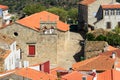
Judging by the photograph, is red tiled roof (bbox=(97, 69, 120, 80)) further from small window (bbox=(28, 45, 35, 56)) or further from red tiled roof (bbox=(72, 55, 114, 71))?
small window (bbox=(28, 45, 35, 56))

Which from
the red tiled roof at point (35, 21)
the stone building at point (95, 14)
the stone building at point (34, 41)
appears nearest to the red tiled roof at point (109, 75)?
the stone building at point (34, 41)

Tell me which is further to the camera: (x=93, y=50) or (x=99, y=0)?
(x=99, y=0)

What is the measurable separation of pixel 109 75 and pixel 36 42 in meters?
→ 14.9

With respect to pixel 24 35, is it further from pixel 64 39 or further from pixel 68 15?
pixel 68 15

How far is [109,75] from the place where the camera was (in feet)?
117

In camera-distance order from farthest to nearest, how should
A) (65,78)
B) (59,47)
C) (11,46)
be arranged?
1. (59,47)
2. (11,46)
3. (65,78)

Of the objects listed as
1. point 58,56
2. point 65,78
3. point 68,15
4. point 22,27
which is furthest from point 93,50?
point 68,15

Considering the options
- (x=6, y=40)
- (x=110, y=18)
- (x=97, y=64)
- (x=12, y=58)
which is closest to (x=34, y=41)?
(x=6, y=40)

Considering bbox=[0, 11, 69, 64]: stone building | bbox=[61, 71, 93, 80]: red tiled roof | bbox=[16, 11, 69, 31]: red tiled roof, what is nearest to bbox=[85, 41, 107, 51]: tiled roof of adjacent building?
bbox=[0, 11, 69, 64]: stone building

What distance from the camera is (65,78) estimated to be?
32.9m

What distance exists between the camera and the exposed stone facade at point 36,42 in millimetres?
49188

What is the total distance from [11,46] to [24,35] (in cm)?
510

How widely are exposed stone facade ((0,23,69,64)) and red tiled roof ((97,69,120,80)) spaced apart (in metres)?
12.9

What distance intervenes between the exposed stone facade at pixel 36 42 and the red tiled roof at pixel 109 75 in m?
12.9
